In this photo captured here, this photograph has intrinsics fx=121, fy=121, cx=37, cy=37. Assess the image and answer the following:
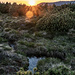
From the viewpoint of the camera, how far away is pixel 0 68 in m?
10.2

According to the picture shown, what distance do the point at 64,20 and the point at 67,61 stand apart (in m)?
10.6

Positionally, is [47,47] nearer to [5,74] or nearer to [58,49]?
[58,49]

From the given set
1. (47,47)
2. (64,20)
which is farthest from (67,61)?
(64,20)

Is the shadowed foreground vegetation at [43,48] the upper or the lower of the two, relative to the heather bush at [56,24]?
lower

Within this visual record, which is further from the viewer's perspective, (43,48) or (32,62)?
(43,48)

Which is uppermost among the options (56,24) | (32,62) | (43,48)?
(56,24)

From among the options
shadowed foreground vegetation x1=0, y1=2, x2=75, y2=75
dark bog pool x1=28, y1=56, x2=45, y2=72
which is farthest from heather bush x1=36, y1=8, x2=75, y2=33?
dark bog pool x1=28, y1=56, x2=45, y2=72

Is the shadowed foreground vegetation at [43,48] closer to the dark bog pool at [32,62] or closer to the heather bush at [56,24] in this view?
the heather bush at [56,24]

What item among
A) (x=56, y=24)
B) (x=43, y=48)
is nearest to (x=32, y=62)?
(x=43, y=48)

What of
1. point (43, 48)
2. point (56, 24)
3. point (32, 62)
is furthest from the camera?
point (56, 24)

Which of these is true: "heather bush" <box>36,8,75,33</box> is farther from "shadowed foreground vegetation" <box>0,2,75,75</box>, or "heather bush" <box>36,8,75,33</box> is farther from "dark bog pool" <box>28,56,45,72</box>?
"dark bog pool" <box>28,56,45,72</box>

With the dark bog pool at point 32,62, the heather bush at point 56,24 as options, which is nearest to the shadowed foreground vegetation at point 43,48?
the heather bush at point 56,24

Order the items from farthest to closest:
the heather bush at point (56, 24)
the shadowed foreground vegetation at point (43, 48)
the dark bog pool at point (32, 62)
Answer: the heather bush at point (56, 24) → the dark bog pool at point (32, 62) → the shadowed foreground vegetation at point (43, 48)

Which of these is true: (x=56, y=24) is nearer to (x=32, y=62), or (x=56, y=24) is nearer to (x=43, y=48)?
(x=43, y=48)
